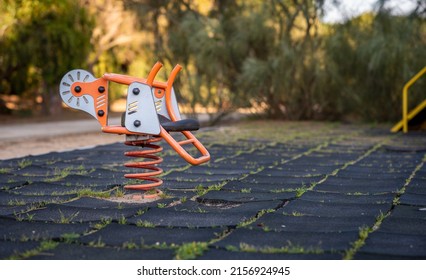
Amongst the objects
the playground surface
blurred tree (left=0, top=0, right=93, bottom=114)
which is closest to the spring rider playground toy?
the playground surface

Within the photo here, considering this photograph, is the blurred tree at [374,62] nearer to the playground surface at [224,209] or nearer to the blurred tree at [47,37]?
the playground surface at [224,209]

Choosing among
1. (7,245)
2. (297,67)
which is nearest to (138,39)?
(297,67)

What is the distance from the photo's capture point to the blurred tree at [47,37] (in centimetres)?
1459

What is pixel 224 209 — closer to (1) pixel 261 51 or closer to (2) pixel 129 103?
(2) pixel 129 103

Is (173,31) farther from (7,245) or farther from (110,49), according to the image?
(7,245)

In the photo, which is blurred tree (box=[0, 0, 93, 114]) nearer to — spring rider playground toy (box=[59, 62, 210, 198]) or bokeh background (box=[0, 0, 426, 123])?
bokeh background (box=[0, 0, 426, 123])

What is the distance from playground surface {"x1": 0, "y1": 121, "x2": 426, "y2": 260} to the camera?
9.91 feet

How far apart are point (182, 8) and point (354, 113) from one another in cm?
483

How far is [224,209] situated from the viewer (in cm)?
407

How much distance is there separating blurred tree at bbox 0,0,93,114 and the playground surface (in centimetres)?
829

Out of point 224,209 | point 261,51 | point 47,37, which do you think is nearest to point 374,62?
point 261,51

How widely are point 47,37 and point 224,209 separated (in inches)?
470

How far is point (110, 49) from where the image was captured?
2127 centimetres

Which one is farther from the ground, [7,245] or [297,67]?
[297,67]
